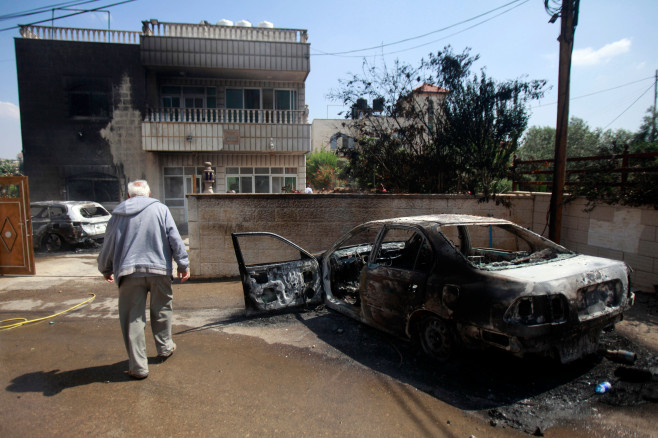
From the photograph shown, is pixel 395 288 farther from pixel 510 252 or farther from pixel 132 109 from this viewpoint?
pixel 132 109

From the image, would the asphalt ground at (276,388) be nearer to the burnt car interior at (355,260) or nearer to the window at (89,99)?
the burnt car interior at (355,260)

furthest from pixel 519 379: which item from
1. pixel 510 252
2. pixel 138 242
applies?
pixel 138 242

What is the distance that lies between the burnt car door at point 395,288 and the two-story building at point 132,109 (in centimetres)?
1216

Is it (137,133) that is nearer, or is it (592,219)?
(592,219)

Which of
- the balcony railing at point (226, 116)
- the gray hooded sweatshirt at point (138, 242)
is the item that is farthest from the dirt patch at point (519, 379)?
the balcony railing at point (226, 116)

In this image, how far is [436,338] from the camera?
12.1 ft

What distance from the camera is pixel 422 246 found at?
13.4 ft

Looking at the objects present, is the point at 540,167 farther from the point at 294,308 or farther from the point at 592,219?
the point at 294,308

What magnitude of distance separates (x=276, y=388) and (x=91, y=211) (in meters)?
10.5

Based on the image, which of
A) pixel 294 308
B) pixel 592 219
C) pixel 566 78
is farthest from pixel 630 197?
pixel 294 308

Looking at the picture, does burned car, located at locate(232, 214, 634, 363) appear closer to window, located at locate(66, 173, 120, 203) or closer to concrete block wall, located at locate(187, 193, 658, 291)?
concrete block wall, located at locate(187, 193, 658, 291)

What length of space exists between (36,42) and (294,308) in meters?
16.2

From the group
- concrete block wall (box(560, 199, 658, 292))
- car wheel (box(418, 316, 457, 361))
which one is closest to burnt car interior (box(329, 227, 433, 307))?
car wheel (box(418, 316, 457, 361))

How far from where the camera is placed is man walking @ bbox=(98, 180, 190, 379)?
134 inches
